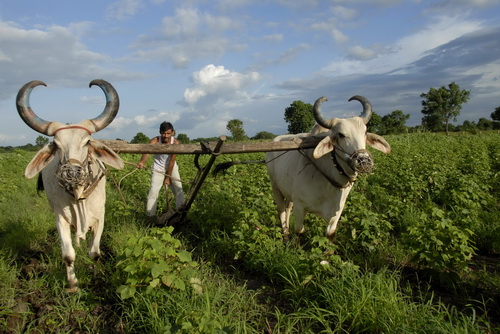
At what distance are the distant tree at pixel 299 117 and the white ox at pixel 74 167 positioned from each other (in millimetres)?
52542

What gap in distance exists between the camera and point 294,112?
60.6m

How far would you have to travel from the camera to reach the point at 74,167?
3129 mm

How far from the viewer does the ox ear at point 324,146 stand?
382 centimetres

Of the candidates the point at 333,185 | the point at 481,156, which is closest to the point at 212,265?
the point at 333,185

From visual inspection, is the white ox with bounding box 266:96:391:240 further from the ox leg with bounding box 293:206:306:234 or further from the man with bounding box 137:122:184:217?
the man with bounding box 137:122:184:217

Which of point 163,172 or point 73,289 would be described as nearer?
point 73,289

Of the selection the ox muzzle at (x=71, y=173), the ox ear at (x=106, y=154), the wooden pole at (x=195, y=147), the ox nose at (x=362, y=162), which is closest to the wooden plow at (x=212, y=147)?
the wooden pole at (x=195, y=147)

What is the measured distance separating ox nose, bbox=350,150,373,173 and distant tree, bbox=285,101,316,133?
2066 inches

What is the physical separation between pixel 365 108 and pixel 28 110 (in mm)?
3643

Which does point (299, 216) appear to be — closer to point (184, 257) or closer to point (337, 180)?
point (337, 180)

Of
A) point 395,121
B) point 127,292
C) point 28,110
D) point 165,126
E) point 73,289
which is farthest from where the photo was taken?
point 395,121

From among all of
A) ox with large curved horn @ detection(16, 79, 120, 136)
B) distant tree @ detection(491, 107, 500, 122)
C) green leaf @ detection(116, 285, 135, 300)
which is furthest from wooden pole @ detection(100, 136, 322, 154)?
distant tree @ detection(491, 107, 500, 122)

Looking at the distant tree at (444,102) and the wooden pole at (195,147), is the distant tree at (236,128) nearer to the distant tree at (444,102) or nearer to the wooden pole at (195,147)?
the distant tree at (444,102)

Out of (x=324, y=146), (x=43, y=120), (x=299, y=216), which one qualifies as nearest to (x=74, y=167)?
(x=43, y=120)
